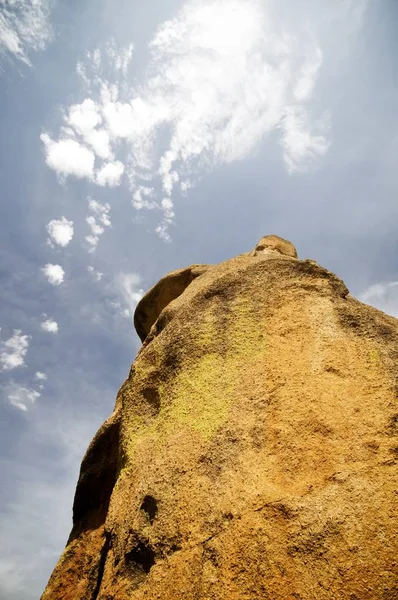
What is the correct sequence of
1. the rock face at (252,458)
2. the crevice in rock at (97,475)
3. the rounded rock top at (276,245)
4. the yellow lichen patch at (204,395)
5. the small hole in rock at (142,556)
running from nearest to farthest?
the rock face at (252,458), the small hole in rock at (142,556), the yellow lichen patch at (204,395), the crevice in rock at (97,475), the rounded rock top at (276,245)

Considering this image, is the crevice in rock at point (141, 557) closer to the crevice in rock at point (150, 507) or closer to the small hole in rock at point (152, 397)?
the crevice in rock at point (150, 507)

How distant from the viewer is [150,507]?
189 inches

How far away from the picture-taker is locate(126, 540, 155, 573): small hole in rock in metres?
4.42

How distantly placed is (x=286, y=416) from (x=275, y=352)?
124cm

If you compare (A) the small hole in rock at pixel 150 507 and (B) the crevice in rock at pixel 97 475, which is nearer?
(A) the small hole in rock at pixel 150 507

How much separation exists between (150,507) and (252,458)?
1467 millimetres

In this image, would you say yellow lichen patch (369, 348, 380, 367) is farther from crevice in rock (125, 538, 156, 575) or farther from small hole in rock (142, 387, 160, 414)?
crevice in rock (125, 538, 156, 575)

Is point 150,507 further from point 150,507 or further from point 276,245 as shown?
point 276,245

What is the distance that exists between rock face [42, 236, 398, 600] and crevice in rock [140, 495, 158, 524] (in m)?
0.02

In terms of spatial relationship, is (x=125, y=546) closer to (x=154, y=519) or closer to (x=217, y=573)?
(x=154, y=519)

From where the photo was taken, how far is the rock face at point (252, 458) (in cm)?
368

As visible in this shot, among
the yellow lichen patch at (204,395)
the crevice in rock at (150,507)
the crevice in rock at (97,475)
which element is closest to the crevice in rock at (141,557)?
the crevice in rock at (150,507)

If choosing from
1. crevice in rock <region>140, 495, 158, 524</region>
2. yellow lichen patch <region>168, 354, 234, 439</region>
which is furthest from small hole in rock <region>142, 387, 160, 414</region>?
crevice in rock <region>140, 495, 158, 524</region>

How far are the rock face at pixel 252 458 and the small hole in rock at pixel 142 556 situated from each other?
0.6 inches
